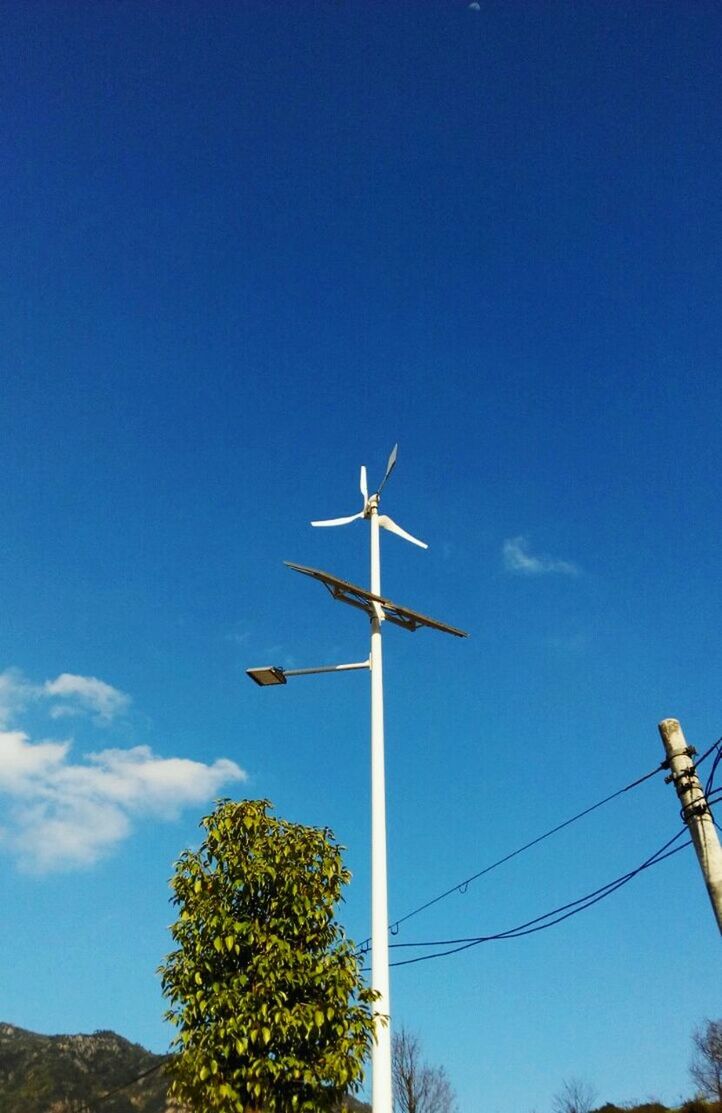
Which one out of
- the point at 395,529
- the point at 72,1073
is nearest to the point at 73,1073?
the point at 72,1073

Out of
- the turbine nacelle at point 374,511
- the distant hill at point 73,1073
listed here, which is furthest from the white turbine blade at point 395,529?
the distant hill at point 73,1073

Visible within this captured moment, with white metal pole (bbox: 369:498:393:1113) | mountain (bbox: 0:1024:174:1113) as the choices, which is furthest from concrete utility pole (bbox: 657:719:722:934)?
mountain (bbox: 0:1024:174:1113)

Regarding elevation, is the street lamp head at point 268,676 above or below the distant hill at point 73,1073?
below

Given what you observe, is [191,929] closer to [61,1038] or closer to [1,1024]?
[61,1038]

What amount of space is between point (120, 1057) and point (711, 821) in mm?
149242

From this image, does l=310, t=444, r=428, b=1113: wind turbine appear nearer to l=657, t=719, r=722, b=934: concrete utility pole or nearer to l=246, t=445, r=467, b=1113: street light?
l=246, t=445, r=467, b=1113: street light

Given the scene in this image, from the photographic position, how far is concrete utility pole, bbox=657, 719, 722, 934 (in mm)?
9852

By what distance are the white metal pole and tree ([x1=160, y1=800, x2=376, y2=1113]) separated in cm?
33

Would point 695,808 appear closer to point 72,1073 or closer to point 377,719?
point 377,719

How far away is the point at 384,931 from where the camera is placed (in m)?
12.0

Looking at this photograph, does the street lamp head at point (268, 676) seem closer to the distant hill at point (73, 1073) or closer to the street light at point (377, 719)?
the street light at point (377, 719)

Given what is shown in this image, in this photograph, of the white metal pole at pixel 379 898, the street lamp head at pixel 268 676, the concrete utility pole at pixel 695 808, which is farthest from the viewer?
the street lamp head at pixel 268 676

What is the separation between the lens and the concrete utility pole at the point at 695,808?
9852 millimetres

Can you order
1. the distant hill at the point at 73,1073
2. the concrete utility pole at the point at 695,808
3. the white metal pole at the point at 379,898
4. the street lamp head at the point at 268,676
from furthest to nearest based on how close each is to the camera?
the distant hill at the point at 73,1073
the street lamp head at the point at 268,676
the white metal pole at the point at 379,898
the concrete utility pole at the point at 695,808
